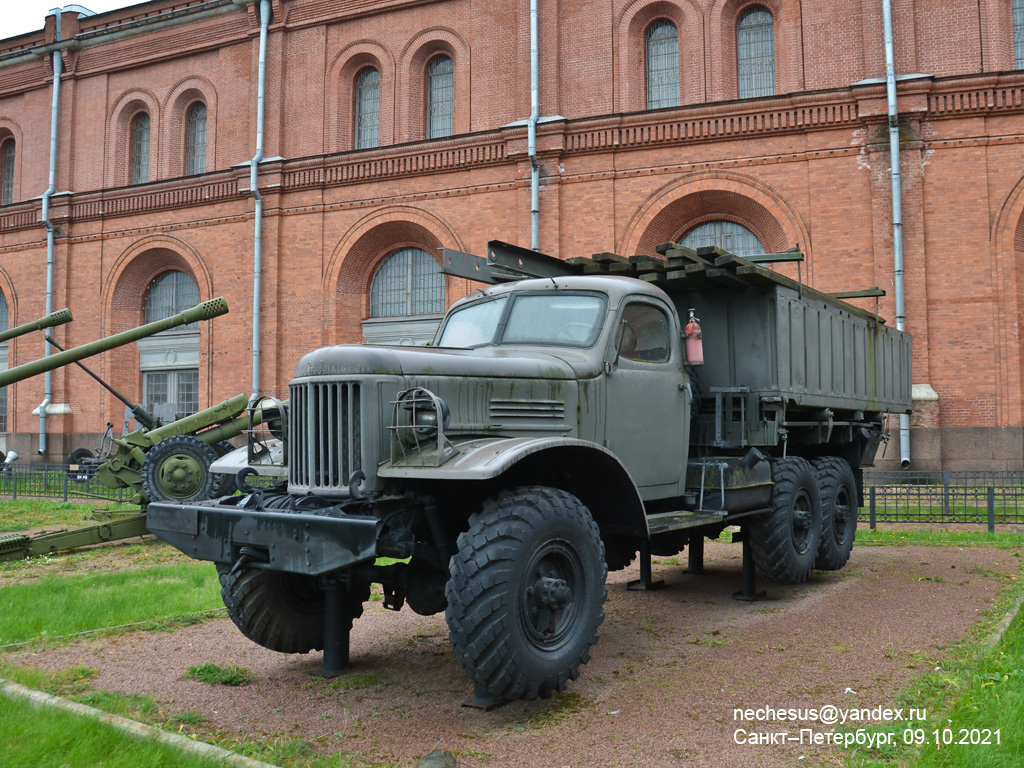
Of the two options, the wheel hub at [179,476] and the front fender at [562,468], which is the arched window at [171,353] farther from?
the front fender at [562,468]

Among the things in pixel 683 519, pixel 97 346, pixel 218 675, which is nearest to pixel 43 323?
pixel 97 346

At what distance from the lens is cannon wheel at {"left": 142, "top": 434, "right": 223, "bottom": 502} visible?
11.9 m

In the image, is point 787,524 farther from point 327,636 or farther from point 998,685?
point 327,636

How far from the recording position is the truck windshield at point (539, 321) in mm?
5871

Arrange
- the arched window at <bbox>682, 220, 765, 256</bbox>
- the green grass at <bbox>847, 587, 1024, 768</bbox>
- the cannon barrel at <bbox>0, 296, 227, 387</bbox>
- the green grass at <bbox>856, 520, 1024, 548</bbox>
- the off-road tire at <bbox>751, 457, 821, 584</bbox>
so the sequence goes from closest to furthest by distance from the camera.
A: the green grass at <bbox>847, 587, 1024, 768</bbox> → the off-road tire at <bbox>751, 457, 821, 584</bbox> → the green grass at <bbox>856, 520, 1024, 548</bbox> → the cannon barrel at <bbox>0, 296, 227, 387</bbox> → the arched window at <bbox>682, 220, 765, 256</bbox>

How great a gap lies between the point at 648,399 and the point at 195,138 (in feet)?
74.0

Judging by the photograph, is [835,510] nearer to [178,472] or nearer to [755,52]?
[178,472]

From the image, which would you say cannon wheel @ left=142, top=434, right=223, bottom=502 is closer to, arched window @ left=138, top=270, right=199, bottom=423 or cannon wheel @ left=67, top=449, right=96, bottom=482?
cannon wheel @ left=67, top=449, right=96, bottom=482

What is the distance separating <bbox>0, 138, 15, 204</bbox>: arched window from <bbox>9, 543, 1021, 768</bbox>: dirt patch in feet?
85.9

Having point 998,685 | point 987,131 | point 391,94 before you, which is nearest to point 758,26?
point 987,131

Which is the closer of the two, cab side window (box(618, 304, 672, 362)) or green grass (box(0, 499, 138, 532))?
cab side window (box(618, 304, 672, 362))

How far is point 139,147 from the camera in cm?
2588

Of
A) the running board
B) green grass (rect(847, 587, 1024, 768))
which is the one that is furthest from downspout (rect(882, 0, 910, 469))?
green grass (rect(847, 587, 1024, 768))

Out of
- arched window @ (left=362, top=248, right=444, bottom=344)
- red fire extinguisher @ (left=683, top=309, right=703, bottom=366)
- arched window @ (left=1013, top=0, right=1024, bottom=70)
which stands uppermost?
arched window @ (left=1013, top=0, right=1024, bottom=70)
